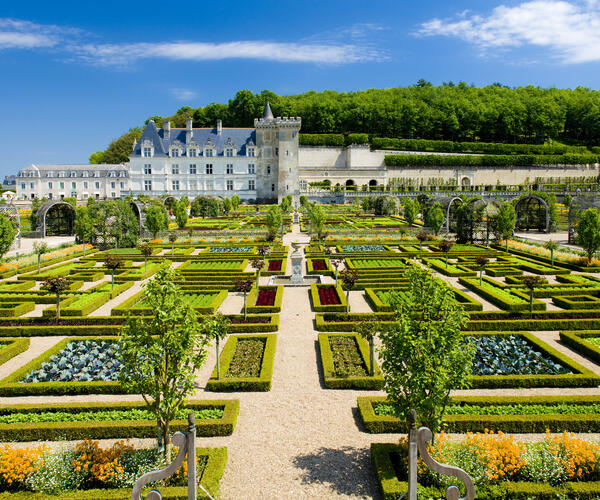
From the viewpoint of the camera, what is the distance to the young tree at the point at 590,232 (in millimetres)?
22828

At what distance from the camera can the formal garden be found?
7.04m

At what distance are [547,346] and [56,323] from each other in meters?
16.0

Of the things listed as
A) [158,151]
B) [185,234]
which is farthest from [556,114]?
[185,234]

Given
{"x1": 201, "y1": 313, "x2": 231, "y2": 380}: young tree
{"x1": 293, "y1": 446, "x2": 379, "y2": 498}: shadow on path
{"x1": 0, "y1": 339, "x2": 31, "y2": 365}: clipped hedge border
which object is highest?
{"x1": 201, "y1": 313, "x2": 231, "y2": 380}: young tree

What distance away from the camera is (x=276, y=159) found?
6944cm

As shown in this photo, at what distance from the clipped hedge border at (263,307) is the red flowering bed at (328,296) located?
5.60 ft

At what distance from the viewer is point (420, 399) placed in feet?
22.8

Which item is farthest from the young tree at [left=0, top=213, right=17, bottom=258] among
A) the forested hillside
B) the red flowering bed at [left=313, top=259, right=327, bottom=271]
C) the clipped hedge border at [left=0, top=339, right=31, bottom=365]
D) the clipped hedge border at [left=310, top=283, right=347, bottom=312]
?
the forested hillside

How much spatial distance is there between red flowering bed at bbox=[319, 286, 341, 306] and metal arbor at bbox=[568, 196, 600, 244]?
22.2 m

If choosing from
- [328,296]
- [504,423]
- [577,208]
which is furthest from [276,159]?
[504,423]

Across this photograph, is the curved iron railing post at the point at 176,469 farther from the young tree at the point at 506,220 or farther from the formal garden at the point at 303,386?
the young tree at the point at 506,220

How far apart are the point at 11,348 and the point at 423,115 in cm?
8497

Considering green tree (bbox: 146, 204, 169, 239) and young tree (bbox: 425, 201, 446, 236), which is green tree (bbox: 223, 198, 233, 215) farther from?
young tree (bbox: 425, 201, 446, 236)

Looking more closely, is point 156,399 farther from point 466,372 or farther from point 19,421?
point 466,372
